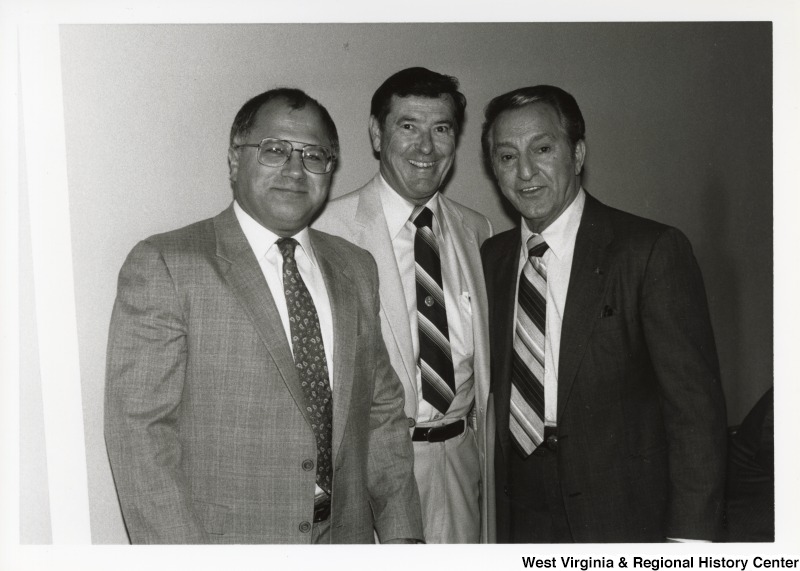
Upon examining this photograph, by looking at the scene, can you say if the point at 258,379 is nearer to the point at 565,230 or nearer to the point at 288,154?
the point at 288,154

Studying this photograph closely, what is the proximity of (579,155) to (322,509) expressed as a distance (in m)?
1.65

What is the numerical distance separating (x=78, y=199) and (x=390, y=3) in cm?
139

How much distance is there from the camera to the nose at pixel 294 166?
2.57 metres

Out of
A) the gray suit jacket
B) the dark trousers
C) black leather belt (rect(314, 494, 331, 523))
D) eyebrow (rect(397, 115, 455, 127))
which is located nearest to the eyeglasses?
the gray suit jacket

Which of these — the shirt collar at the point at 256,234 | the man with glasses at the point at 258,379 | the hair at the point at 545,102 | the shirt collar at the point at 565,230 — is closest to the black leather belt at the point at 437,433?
the man with glasses at the point at 258,379

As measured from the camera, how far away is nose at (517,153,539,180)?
288cm

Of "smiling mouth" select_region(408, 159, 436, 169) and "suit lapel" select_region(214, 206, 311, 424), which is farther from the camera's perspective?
"smiling mouth" select_region(408, 159, 436, 169)

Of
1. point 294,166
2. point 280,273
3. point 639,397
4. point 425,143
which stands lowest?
point 639,397

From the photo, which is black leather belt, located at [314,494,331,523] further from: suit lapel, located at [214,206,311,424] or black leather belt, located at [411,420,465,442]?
black leather belt, located at [411,420,465,442]

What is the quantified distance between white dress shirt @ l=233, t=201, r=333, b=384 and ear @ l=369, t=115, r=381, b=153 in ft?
1.88

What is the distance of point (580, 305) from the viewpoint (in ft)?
9.09

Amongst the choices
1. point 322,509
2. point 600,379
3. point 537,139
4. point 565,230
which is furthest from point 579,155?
point 322,509

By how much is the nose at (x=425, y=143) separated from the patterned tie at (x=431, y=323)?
23 cm

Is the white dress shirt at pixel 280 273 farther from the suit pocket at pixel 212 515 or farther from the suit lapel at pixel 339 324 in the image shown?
the suit pocket at pixel 212 515
